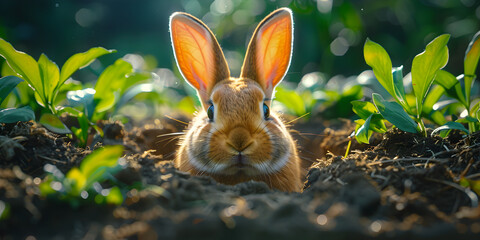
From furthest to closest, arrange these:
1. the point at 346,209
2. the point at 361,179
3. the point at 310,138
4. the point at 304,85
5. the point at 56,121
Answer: the point at 304,85 → the point at 310,138 → the point at 56,121 → the point at 361,179 → the point at 346,209

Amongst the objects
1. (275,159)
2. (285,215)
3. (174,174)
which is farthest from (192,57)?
(285,215)

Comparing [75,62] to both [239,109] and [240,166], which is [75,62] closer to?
[239,109]

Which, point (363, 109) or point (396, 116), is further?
point (363, 109)

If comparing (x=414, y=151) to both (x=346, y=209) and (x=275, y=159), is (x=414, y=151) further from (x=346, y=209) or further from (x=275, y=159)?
(x=346, y=209)

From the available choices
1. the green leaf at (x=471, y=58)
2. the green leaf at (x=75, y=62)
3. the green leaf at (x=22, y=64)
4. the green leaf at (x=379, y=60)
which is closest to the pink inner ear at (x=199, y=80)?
the green leaf at (x=75, y=62)

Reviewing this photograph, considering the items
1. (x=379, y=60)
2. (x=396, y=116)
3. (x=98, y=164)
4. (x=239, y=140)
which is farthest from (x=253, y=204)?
(x=379, y=60)
